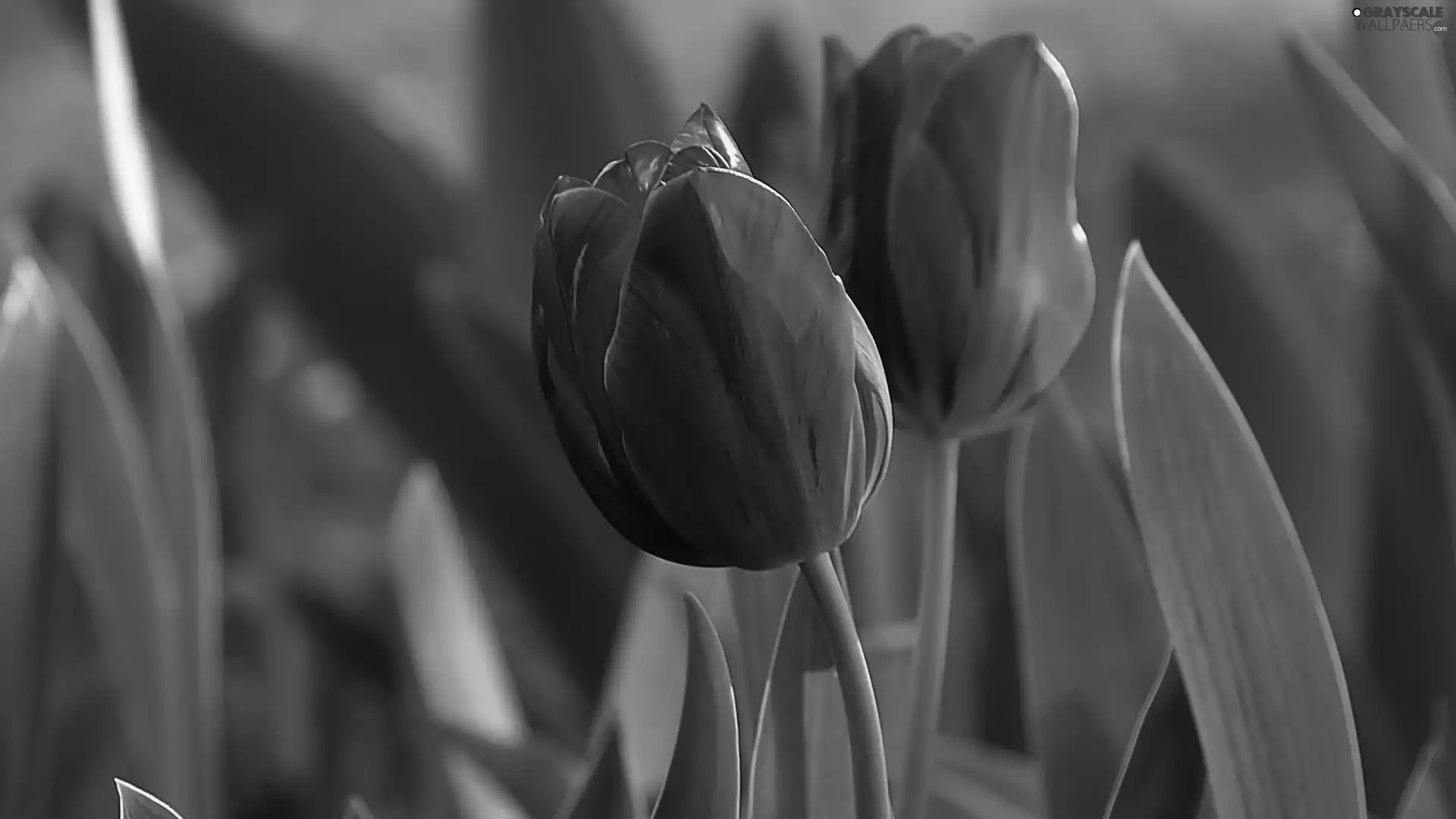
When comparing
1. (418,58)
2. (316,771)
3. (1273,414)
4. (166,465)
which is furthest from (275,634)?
(418,58)

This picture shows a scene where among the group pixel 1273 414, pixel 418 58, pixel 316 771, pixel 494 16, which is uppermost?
pixel 418 58

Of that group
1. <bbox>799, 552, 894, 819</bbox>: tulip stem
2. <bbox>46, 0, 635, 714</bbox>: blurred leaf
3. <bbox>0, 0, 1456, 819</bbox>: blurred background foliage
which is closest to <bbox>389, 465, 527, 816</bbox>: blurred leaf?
<bbox>0, 0, 1456, 819</bbox>: blurred background foliage

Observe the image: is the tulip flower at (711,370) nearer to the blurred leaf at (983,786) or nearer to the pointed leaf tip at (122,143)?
the blurred leaf at (983,786)

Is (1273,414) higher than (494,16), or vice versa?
(494,16)

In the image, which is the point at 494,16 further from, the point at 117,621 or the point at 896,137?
the point at 896,137

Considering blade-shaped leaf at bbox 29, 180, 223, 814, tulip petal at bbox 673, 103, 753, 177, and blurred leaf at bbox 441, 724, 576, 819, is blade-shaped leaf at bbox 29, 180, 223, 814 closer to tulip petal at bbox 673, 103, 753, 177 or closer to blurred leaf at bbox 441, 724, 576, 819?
blurred leaf at bbox 441, 724, 576, 819

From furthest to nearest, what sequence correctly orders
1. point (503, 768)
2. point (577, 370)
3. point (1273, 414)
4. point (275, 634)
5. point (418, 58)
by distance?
point (418, 58) < point (275, 634) < point (1273, 414) < point (503, 768) < point (577, 370)

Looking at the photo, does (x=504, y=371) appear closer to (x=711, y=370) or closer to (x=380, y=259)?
(x=380, y=259)

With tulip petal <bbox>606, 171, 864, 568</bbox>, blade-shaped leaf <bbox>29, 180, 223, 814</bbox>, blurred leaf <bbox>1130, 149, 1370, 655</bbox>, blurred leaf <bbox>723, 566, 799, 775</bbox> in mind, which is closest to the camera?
tulip petal <bbox>606, 171, 864, 568</bbox>

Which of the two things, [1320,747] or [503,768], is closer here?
[1320,747]
